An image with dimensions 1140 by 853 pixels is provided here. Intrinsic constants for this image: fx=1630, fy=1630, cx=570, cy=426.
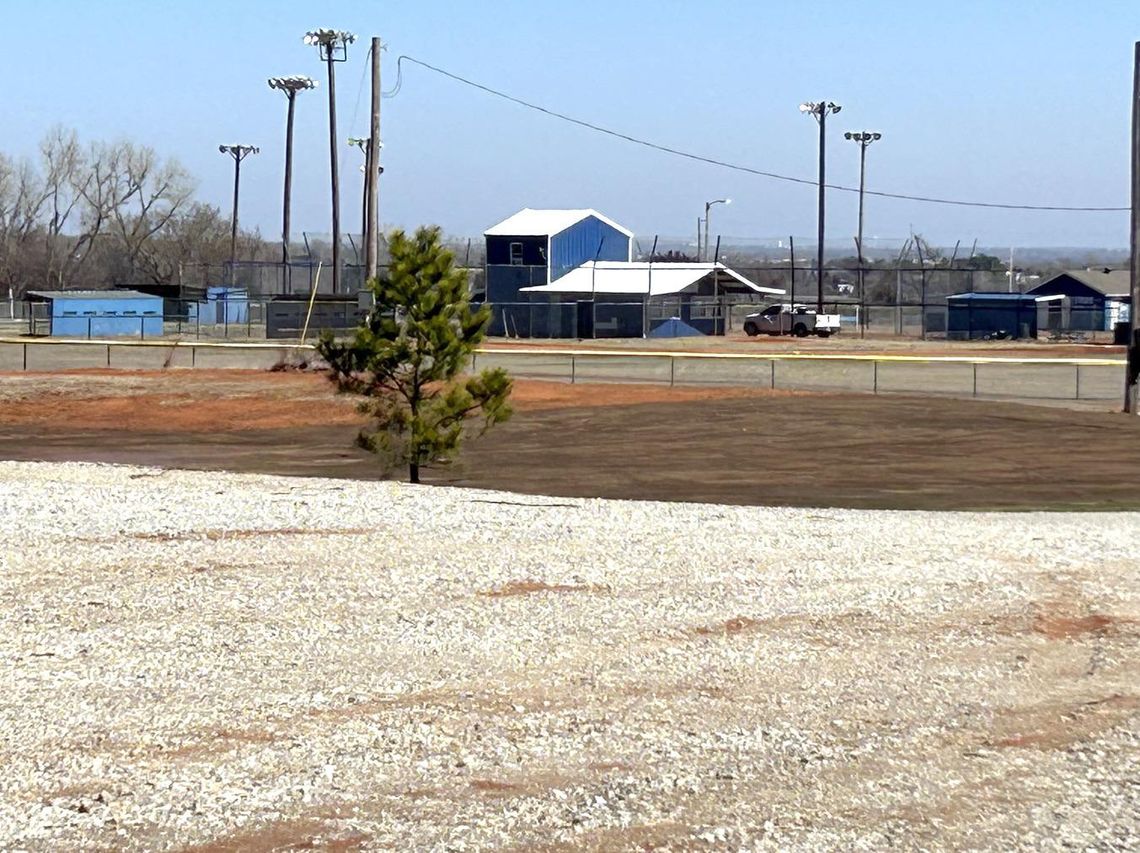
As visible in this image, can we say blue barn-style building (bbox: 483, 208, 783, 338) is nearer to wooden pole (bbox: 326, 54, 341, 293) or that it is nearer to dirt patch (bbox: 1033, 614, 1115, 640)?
wooden pole (bbox: 326, 54, 341, 293)

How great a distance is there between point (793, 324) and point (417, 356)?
65022mm

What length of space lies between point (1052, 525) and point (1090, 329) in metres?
77.7

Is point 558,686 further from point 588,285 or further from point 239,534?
point 588,285

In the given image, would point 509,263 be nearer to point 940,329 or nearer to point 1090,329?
point 940,329

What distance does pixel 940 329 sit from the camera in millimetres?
87875


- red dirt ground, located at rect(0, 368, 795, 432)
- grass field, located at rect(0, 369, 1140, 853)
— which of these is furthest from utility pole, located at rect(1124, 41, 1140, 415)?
grass field, located at rect(0, 369, 1140, 853)

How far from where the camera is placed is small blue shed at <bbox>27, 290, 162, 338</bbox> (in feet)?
254

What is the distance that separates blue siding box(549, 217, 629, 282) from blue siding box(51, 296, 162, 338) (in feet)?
85.9

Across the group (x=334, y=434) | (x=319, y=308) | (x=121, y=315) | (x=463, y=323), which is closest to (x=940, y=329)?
(x=319, y=308)

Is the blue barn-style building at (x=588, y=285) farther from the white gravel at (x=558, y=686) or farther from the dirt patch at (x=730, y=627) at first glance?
the dirt patch at (x=730, y=627)

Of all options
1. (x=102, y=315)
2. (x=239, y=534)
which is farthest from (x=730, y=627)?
(x=102, y=315)

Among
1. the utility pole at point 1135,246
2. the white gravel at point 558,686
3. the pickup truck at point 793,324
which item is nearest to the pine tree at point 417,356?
the white gravel at point 558,686

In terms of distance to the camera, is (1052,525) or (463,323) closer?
(1052,525)

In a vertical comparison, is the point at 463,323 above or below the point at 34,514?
above
